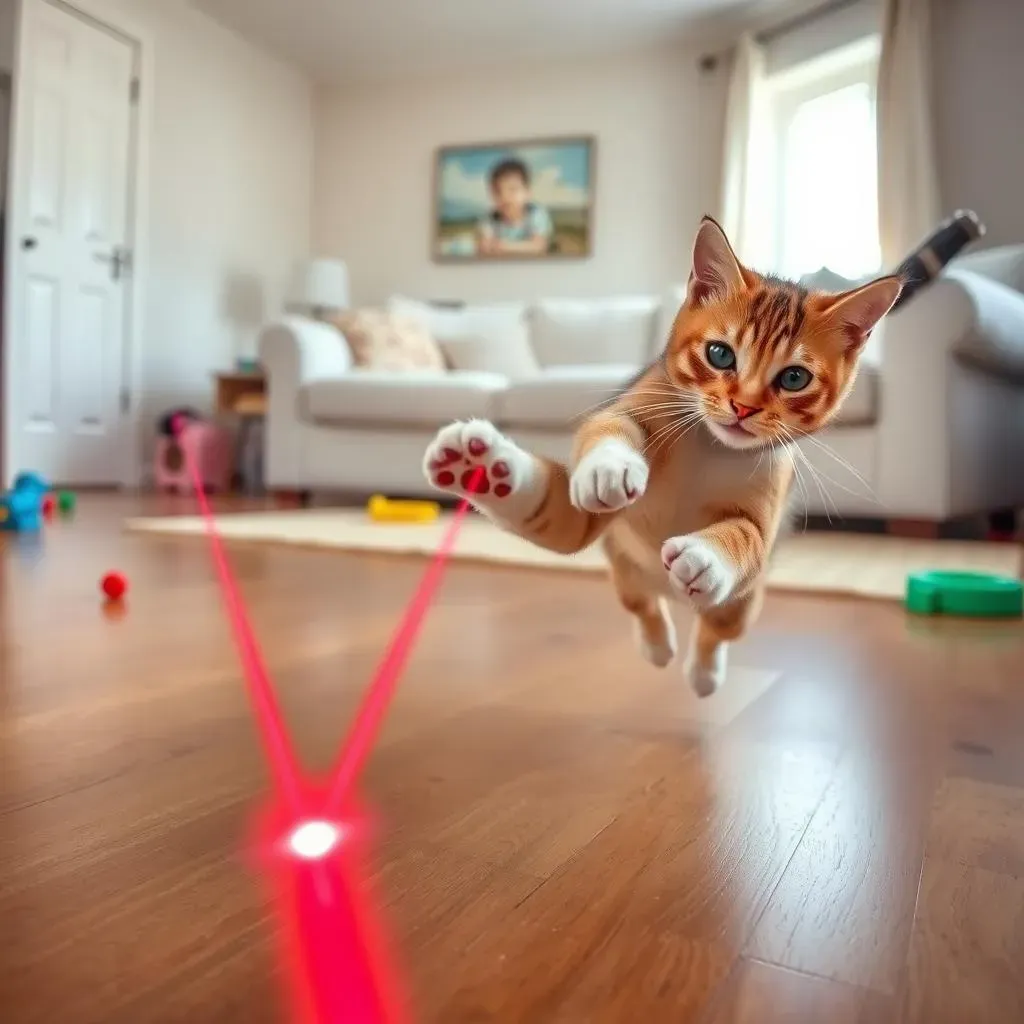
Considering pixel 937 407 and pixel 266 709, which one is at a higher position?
pixel 937 407

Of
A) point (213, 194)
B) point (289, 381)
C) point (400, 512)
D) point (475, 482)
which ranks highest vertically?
point (213, 194)

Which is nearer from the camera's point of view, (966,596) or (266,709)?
(266,709)

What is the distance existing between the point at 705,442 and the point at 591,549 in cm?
190

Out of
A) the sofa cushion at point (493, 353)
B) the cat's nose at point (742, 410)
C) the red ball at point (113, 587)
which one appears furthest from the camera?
the sofa cushion at point (493, 353)

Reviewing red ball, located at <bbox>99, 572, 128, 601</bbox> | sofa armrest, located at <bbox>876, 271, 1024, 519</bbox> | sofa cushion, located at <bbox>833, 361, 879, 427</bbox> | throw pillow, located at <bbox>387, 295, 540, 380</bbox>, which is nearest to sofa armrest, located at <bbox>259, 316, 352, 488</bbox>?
throw pillow, located at <bbox>387, 295, 540, 380</bbox>

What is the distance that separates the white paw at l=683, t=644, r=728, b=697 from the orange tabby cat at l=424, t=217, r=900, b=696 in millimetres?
135

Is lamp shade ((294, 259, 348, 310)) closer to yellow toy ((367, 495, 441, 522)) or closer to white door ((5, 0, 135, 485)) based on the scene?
white door ((5, 0, 135, 485))

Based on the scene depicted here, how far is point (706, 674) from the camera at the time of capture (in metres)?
0.96

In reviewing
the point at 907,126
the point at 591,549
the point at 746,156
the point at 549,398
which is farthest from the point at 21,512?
the point at 907,126

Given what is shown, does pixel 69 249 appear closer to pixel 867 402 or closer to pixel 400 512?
pixel 400 512

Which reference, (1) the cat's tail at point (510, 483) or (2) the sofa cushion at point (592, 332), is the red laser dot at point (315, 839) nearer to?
(1) the cat's tail at point (510, 483)

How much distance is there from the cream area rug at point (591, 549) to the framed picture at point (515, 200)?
9.44 ft

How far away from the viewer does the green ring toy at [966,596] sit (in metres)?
1.64

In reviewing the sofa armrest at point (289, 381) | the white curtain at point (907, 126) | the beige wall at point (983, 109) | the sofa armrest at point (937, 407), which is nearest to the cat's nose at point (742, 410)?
the sofa armrest at point (937, 407)
